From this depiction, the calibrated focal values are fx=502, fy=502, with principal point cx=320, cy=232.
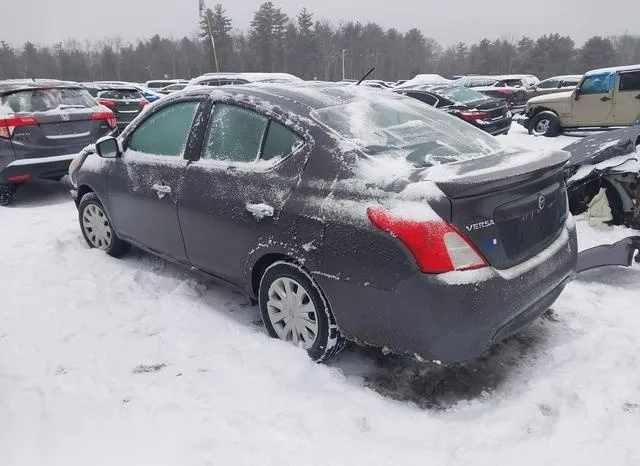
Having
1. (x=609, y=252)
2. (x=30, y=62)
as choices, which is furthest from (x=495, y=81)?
(x=30, y=62)

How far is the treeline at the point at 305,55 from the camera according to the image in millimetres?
64438

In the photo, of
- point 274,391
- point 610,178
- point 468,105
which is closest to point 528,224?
point 274,391

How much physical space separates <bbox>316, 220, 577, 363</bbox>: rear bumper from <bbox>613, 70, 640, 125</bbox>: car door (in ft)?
39.7

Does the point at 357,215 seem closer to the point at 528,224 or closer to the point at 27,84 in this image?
the point at 528,224

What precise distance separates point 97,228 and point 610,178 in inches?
204

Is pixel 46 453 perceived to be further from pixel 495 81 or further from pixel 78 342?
pixel 495 81

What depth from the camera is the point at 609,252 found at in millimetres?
4180

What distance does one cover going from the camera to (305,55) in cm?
7612

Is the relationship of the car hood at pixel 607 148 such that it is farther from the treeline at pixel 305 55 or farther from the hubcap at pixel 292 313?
the treeline at pixel 305 55

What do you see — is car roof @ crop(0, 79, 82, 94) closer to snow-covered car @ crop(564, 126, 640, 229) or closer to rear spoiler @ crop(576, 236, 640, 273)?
snow-covered car @ crop(564, 126, 640, 229)

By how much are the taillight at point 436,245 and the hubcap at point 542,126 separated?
13.2 metres

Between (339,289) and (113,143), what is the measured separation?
8.78 feet

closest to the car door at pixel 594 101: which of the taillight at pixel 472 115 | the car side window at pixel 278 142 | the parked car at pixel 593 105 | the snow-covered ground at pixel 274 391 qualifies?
the parked car at pixel 593 105

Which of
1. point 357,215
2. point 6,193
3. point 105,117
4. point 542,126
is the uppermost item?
point 105,117
